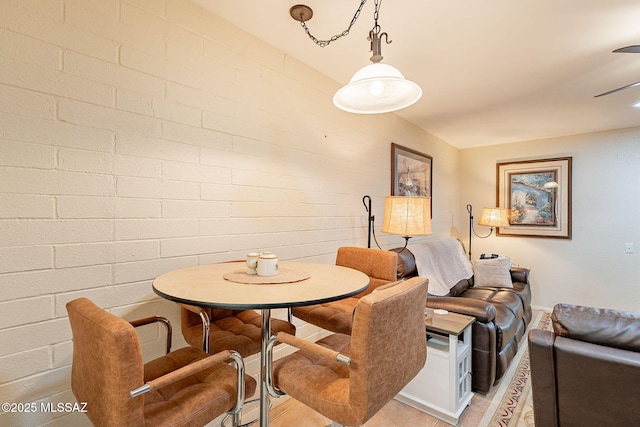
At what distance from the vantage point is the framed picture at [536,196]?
420 cm

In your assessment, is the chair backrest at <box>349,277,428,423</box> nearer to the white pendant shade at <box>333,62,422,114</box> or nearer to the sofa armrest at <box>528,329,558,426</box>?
the sofa armrest at <box>528,329,558,426</box>

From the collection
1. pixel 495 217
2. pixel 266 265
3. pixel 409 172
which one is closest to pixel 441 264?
pixel 409 172

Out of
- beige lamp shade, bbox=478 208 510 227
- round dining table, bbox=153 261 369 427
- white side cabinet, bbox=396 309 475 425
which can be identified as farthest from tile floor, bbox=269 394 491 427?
beige lamp shade, bbox=478 208 510 227

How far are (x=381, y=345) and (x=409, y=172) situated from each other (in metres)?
2.97

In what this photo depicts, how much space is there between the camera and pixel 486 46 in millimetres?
2096

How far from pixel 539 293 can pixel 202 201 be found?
476 cm

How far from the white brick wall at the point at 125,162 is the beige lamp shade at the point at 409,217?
2.50 ft

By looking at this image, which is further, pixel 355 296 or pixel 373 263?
pixel 373 263

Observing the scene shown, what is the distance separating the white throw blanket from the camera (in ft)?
9.85

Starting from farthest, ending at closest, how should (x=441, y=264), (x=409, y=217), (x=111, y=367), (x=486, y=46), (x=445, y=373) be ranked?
1. (x=441, y=264)
2. (x=409, y=217)
3. (x=486, y=46)
4. (x=445, y=373)
5. (x=111, y=367)

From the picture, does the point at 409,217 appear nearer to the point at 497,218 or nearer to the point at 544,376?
the point at 544,376

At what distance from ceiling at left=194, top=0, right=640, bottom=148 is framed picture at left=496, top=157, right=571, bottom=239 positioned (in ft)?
3.65

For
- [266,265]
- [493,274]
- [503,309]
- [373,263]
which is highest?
[266,265]

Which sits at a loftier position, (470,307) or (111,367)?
(111,367)
